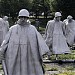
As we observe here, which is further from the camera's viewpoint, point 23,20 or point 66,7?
point 66,7

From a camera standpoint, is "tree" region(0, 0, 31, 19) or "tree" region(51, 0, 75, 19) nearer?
"tree" region(51, 0, 75, 19)

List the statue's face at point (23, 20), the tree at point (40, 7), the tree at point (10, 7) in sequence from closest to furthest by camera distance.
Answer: the statue's face at point (23, 20) < the tree at point (10, 7) < the tree at point (40, 7)

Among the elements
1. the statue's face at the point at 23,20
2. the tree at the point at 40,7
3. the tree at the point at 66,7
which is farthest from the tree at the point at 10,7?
the statue's face at the point at 23,20

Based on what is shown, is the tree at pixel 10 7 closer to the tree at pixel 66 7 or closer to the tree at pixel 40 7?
the tree at pixel 66 7

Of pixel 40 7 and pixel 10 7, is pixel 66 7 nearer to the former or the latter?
pixel 10 7

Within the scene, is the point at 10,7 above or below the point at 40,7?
above

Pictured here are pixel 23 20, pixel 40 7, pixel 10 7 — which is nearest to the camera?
pixel 23 20

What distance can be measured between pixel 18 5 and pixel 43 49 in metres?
41.5

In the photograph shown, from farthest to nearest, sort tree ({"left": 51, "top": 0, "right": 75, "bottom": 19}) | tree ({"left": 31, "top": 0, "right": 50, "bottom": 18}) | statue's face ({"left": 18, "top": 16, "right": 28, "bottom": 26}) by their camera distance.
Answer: tree ({"left": 31, "top": 0, "right": 50, "bottom": 18})
tree ({"left": 51, "top": 0, "right": 75, "bottom": 19})
statue's face ({"left": 18, "top": 16, "right": 28, "bottom": 26})

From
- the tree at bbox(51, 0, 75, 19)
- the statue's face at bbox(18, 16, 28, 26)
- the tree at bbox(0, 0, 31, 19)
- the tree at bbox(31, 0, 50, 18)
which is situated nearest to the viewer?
the statue's face at bbox(18, 16, 28, 26)

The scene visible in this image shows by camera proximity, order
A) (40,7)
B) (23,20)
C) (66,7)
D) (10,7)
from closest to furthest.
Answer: (23,20)
(66,7)
(10,7)
(40,7)

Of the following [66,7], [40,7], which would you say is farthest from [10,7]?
[40,7]

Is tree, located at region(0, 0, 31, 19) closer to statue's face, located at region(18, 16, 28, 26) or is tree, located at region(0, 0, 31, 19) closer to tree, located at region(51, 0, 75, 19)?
tree, located at region(51, 0, 75, 19)

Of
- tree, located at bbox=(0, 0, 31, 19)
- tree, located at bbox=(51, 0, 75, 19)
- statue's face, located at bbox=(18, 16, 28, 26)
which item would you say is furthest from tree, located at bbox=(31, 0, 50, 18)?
statue's face, located at bbox=(18, 16, 28, 26)
